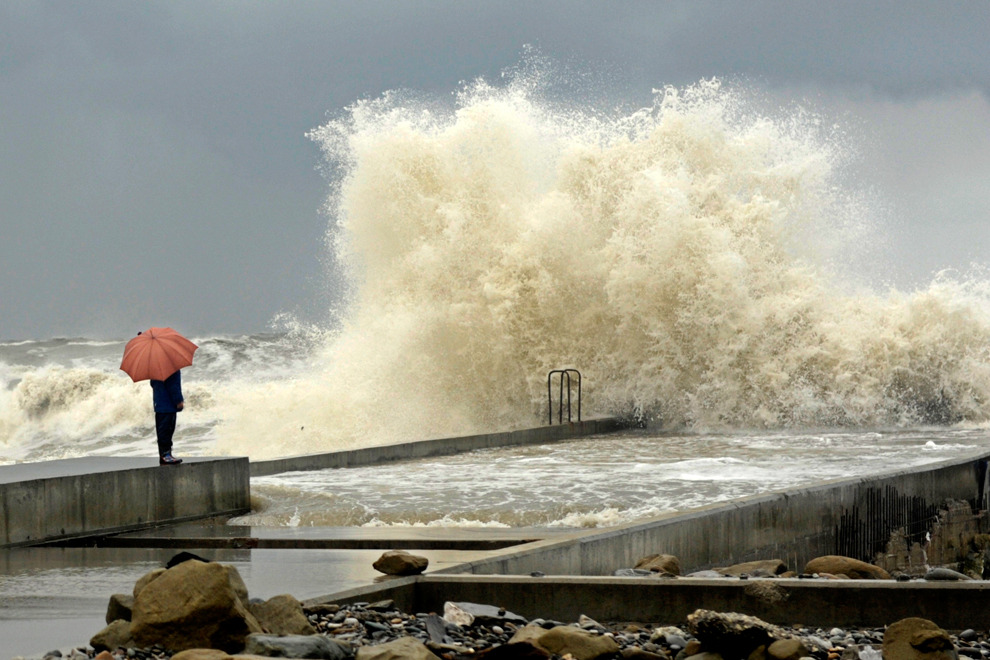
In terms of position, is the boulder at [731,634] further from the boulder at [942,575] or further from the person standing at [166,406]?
the person standing at [166,406]

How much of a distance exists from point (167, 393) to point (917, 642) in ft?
19.5

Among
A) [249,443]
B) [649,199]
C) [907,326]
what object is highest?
[649,199]

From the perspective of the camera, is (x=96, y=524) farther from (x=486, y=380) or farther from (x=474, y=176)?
(x=474, y=176)

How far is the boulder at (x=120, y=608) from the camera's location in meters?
3.82

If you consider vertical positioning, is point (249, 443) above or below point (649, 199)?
below

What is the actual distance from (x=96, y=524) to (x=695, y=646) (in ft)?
15.5

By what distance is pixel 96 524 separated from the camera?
7.23 m

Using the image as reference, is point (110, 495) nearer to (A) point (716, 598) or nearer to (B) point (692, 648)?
(A) point (716, 598)

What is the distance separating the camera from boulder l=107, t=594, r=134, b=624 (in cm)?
382

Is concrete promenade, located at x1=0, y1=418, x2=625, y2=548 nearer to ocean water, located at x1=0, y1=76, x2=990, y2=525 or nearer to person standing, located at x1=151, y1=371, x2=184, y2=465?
person standing, located at x1=151, y1=371, x2=184, y2=465

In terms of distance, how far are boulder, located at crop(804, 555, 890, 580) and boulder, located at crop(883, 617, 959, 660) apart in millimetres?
2095

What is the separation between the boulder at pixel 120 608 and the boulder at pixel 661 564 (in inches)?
105

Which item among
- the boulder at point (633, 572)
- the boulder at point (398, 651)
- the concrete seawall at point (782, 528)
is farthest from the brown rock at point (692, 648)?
the boulder at point (633, 572)

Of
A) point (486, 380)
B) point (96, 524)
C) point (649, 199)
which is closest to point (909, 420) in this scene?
point (649, 199)
